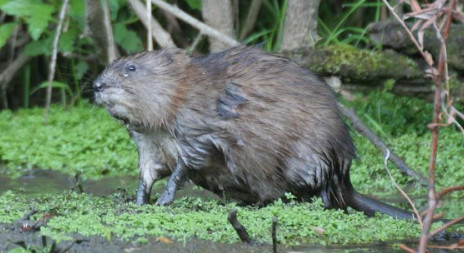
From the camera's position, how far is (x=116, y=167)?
732 cm

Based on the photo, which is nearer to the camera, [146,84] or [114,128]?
[146,84]

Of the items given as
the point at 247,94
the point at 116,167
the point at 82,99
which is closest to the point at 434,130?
the point at 247,94

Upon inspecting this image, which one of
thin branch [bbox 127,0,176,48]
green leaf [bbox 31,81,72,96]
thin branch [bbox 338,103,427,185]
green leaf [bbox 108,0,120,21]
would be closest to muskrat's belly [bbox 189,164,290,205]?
thin branch [bbox 338,103,427,185]

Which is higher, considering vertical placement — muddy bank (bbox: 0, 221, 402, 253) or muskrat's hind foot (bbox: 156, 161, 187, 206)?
muddy bank (bbox: 0, 221, 402, 253)

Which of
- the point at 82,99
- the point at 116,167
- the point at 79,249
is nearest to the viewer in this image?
the point at 79,249

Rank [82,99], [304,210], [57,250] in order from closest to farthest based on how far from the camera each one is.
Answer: [57,250]
[304,210]
[82,99]

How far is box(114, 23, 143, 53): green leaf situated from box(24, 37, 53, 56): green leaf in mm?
600

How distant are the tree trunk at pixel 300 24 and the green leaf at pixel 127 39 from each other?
4.46 feet

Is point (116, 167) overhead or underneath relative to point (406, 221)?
underneath

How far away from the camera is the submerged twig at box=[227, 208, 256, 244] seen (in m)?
3.85

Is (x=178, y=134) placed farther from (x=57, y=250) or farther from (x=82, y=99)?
(x=82, y=99)

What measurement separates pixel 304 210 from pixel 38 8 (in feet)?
13.3

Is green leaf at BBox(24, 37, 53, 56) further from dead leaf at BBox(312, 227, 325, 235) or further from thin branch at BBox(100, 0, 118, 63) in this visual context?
dead leaf at BBox(312, 227, 325, 235)

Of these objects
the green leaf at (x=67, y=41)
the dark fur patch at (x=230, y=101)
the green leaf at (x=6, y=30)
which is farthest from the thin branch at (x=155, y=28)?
the dark fur patch at (x=230, y=101)
